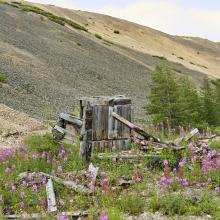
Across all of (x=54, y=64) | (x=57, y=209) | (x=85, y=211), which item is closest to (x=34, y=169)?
(x=57, y=209)

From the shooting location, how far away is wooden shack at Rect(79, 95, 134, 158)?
6.50 metres

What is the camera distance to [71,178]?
554 centimetres

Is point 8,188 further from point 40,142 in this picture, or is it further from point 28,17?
point 28,17

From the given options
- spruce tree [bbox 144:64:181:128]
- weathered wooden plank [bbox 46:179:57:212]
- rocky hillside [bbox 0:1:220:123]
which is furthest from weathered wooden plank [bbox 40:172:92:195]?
spruce tree [bbox 144:64:181:128]

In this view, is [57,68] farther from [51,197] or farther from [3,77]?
[51,197]

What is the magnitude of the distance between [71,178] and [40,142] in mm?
2139

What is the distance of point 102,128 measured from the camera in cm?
667

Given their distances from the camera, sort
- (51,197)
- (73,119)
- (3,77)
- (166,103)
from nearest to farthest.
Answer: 1. (51,197)
2. (73,119)
3. (166,103)
4. (3,77)

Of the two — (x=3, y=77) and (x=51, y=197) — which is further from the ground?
(x=3, y=77)

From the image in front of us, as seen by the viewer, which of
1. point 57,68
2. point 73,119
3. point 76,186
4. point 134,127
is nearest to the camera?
point 76,186

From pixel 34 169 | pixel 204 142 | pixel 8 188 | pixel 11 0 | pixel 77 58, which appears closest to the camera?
pixel 8 188

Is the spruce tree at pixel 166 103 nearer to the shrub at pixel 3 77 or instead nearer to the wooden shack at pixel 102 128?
the wooden shack at pixel 102 128

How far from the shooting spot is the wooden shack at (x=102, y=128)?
6.50 meters

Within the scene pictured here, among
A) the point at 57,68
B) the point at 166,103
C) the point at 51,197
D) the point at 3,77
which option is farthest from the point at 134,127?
the point at 57,68
